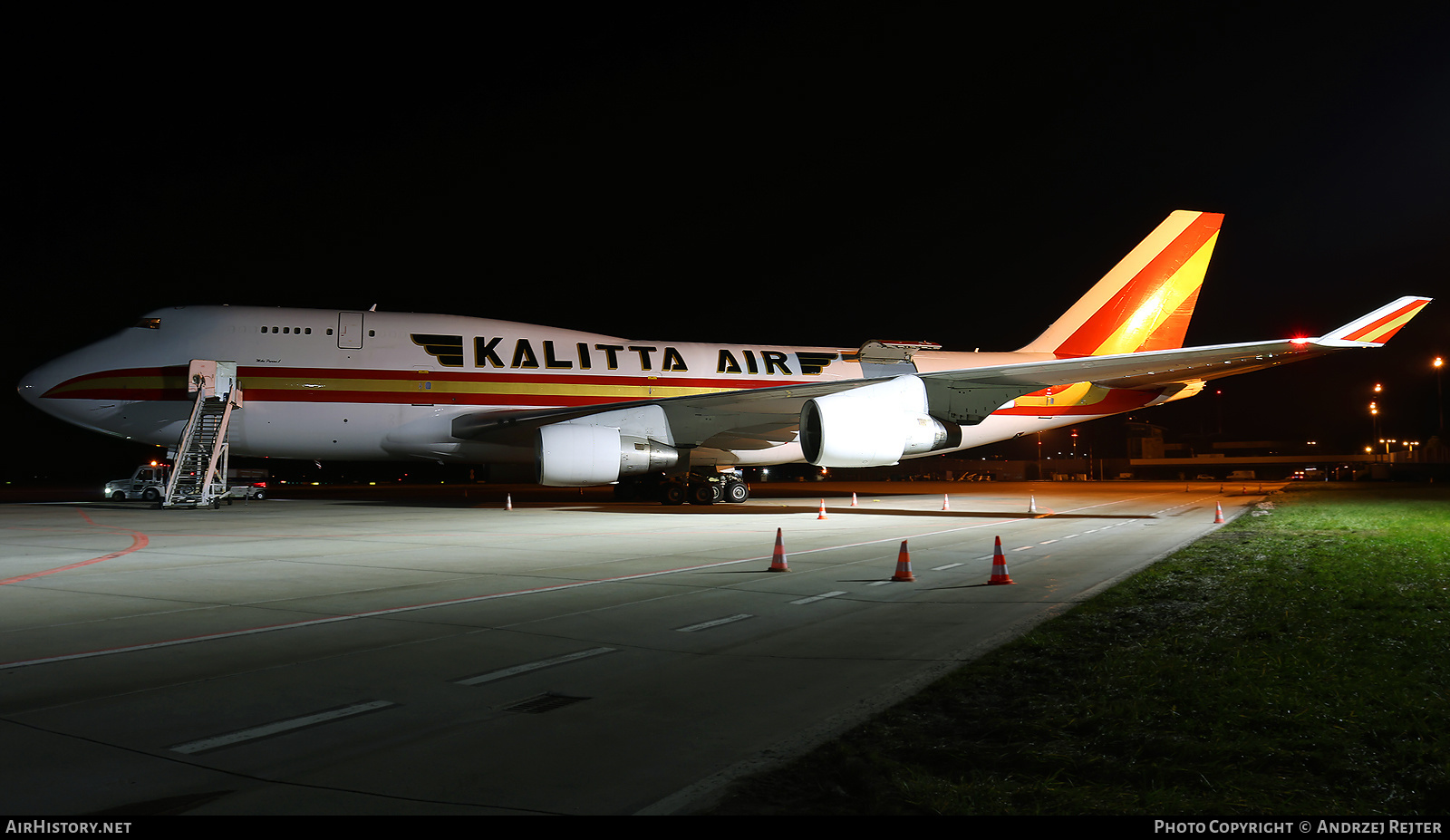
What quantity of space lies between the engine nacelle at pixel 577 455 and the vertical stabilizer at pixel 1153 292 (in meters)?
14.5

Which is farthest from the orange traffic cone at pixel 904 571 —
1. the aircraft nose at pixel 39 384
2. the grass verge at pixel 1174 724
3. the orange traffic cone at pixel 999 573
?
the aircraft nose at pixel 39 384

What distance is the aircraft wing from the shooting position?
1512 centimetres

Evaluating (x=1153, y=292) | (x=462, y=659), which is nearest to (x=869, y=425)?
(x=1153, y=292)

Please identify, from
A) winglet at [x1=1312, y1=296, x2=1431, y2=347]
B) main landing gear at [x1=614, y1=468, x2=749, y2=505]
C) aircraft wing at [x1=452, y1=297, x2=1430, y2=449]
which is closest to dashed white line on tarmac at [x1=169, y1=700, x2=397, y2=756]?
aircraft wing at [x1=452, y1=297, x2=1430, y2=449]

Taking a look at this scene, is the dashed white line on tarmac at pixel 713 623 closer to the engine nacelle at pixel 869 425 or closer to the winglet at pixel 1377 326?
the engine nacelle at pixel 869 425

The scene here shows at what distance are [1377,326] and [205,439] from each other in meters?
24.5

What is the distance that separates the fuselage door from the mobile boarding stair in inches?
92.9

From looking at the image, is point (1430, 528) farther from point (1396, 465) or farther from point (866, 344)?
point (1396, 465)

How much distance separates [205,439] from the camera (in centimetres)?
1994

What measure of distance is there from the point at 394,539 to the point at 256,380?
895 centimetres

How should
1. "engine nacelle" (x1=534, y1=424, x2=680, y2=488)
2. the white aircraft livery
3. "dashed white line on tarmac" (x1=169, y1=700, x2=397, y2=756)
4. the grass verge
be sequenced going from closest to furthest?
the grass verge → "dashed white line on tarmac" (x1=169, y1=700, x2=397, y2=756) → the white aircraft livery → "engine nacelle" (x1=534, y1=424, x2=680, y2=488)

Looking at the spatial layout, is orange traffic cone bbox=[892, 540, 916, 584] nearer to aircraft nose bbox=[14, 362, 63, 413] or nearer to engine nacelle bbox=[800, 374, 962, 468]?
engine nacelle bbox=[800, 374, 962, 468]

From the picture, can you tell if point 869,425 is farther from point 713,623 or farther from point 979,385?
point 713,623

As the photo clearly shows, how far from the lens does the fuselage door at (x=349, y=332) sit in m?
19.9
